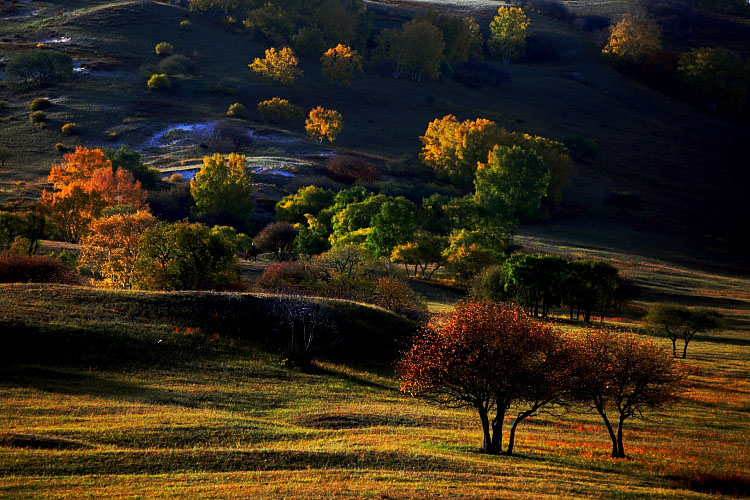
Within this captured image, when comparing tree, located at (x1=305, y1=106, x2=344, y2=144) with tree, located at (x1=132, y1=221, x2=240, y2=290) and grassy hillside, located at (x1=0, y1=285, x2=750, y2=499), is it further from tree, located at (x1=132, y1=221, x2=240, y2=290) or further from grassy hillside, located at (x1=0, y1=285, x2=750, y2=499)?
grassy hillside, located at (x1=0, y1=285, x2=750, y2=499)

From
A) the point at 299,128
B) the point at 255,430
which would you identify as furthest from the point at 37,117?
the point at 255,430

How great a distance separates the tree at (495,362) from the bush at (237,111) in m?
141

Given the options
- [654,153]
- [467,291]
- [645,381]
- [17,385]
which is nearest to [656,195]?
[654,153]

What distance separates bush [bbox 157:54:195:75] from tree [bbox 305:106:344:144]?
4867 centimetres

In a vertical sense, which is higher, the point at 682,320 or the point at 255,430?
the point at 255,430

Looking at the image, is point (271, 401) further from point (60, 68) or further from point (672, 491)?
point (60, 68)

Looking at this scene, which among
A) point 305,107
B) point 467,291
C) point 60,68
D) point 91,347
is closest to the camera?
point 91,347

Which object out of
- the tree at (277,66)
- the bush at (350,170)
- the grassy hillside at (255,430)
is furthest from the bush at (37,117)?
the grassy hillside at (255,430)

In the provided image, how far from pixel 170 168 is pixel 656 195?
118055 millimetres

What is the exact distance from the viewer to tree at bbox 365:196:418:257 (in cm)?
9656

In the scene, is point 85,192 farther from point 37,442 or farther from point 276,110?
point 276,110

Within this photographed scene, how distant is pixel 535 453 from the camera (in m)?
32.3

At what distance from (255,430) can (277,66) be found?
560 feet

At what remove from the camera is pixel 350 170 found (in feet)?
456
